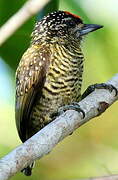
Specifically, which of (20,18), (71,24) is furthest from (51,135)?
(71,24)

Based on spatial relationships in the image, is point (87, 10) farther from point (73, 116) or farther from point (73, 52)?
point (73, 52)

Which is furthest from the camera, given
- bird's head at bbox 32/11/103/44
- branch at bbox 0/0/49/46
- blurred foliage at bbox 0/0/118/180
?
bird's head at bbox 32/11/103/44

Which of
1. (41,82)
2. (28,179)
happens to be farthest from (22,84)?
(28,179)

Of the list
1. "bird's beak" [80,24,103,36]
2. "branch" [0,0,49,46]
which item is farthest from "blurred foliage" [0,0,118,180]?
"branch" [0,0,49,46]

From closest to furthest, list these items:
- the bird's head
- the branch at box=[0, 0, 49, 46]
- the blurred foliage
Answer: the branch at box=[0, 0, 49, 46]
the blurred foliage
the bird's head

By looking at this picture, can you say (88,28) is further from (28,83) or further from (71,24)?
(28,83)

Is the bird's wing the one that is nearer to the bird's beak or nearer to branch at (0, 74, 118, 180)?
the bird's beak
